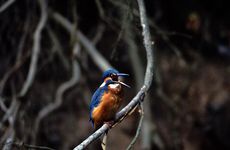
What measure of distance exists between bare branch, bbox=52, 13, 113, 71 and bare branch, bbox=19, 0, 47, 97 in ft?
0.91

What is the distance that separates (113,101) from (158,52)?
3634 mm

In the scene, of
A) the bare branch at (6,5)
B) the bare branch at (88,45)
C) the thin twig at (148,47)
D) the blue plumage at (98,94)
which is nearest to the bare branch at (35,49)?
the bare branch at (88,45)

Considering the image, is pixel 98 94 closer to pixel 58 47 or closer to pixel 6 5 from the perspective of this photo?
pixel 6 5

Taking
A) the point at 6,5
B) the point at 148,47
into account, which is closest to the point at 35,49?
the point at 6,5

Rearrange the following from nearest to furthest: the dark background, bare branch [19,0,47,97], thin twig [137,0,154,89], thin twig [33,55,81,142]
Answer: thin twig [137,0,154,89], bare branch [19,0,47,97], thin twig [33,55,81,142], the dark background

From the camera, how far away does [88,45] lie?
4781 mm

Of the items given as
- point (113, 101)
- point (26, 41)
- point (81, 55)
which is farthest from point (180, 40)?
point (113, 101)

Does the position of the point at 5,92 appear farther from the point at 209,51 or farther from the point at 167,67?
the point at 209,51

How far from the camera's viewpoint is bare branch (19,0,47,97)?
4289 millimetres

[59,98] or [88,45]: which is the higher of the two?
[88,45]

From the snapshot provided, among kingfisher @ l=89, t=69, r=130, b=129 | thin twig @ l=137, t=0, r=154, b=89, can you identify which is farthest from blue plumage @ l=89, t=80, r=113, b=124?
thin twig @ l=137, t=0, r=154, b=89

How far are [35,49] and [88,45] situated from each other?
0.52m

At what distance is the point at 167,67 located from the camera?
6035mm

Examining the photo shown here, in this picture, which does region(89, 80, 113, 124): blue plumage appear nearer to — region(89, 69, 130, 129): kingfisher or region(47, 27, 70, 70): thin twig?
region(89, 69, 130, 129): kingfisher
